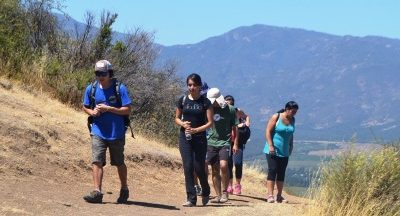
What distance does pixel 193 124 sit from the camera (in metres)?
9.82

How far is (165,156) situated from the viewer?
611 inches

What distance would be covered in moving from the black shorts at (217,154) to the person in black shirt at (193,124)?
1.14m

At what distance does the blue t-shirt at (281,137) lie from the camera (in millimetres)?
11625

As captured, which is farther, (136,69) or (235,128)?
(136,69)

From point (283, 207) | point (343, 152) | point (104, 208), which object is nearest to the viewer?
point (104, 208)

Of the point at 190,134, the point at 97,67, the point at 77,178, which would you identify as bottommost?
the point at 77,178

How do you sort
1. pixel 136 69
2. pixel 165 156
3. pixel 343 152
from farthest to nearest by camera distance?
1. pixel 136 69
2. pixel 165 156
3. pixel 343 152

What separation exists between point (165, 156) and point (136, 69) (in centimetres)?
992

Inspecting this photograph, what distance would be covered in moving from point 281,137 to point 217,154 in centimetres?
113

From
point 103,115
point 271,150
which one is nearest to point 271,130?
point 271,150

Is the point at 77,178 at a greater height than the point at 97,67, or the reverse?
the point at 97,67

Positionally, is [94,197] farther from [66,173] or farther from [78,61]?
[78,61]

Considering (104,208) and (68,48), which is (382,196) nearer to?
(104,208)

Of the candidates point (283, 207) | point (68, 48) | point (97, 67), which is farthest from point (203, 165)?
point (68, 48)
